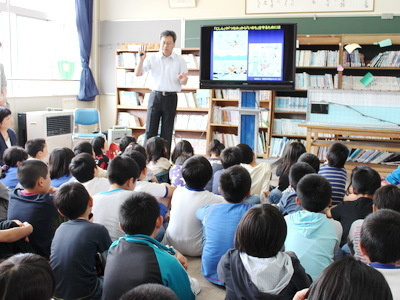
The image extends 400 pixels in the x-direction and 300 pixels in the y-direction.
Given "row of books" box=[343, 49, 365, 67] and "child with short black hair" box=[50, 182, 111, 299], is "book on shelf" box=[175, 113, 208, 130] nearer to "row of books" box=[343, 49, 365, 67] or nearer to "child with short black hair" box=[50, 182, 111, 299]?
"row of books" box=[343, 49, 365, 67]

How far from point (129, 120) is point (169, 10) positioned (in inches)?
73.1

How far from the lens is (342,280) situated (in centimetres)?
97

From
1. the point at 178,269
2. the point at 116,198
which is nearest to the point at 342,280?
the point at 178,269

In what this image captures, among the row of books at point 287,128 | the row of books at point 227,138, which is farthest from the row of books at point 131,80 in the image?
the row of books at point 287,128

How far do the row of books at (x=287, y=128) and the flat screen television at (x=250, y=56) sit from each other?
1703mm

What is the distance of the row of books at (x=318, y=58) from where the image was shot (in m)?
5.90

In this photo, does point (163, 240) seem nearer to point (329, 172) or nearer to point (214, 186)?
point (214, 186)

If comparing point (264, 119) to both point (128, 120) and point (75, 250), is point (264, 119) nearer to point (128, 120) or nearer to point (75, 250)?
point (128, 120)

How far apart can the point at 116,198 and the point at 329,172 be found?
166cm

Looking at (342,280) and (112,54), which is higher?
(112,54)

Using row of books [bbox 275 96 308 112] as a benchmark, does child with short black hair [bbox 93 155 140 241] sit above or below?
below

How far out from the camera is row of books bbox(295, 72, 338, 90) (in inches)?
236

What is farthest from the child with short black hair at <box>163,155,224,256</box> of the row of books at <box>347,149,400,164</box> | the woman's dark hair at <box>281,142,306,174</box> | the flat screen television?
the row of books at <box>347,149,400,164</box>

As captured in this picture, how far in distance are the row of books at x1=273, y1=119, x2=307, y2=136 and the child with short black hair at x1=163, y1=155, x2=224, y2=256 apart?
3779 millimetres
